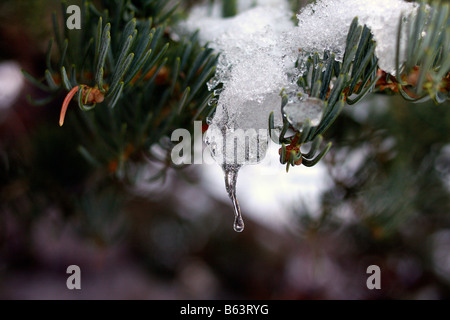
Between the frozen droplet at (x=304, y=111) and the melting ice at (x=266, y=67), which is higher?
the melting ice at (x=266, y=67)

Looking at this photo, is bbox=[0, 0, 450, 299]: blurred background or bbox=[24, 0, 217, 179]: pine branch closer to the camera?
bbox=[24, 0, 217, 179]: pine branch

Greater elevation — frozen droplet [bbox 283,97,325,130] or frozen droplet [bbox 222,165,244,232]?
frozen droplet [bbox 283,97,325,130]

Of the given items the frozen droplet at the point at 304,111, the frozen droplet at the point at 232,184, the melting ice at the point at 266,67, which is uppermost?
the melting ice at the point at 266,67

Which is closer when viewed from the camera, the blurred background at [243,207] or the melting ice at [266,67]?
the melting ice at [266,67]

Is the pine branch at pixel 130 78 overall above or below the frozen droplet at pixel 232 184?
above

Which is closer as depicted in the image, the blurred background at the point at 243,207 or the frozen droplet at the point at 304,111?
the frozen droplet at the point at 304,111

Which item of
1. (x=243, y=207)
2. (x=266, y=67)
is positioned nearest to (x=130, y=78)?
(x=266, y=67)
